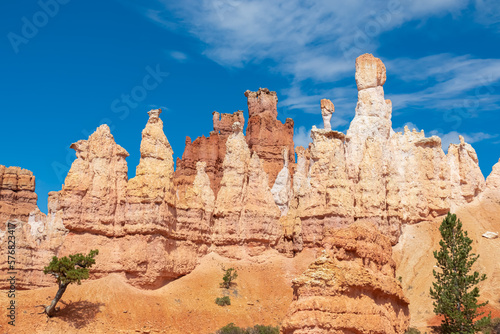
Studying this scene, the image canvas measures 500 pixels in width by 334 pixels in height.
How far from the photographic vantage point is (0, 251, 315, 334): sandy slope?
36.5m

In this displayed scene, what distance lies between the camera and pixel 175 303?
140ft

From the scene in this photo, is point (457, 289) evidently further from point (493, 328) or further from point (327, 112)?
point (327, 112)

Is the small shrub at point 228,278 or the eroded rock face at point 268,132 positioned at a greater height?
the eroded rock face at point 268,132

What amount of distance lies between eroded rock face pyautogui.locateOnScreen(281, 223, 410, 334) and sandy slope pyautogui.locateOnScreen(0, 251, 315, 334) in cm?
1826

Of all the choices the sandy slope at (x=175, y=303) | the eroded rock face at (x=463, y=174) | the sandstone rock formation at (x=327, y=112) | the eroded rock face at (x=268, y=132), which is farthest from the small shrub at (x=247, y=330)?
the sandstone rock formation at (x=327, y=112)

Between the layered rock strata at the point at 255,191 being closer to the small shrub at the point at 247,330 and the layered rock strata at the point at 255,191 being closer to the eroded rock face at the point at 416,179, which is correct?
the eroded rock face at the point at 416,179

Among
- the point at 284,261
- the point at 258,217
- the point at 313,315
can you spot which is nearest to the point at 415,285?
the point at 284,261

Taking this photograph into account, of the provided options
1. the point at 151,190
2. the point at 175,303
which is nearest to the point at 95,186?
the point at 151,190

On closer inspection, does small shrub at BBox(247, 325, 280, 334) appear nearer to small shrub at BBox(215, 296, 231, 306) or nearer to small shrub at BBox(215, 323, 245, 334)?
small shrub at BBox(215, 323, 245, 334)

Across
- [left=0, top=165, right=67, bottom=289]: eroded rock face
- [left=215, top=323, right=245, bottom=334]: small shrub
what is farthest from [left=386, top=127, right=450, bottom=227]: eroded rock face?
[left=0, top=165, right=67, bottom=289]: eroded rock face

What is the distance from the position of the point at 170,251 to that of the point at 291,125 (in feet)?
104

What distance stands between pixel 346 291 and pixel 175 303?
915 inches

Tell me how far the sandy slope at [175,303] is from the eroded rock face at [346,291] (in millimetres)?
18257

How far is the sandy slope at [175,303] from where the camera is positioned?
36.5 m
